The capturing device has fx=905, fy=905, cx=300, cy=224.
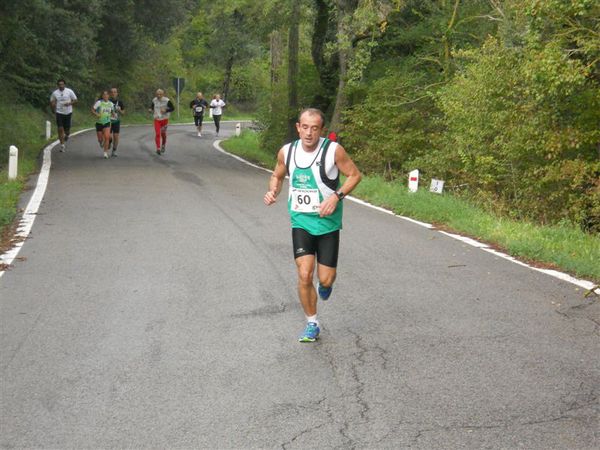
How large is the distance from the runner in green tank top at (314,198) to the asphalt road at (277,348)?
492 mm

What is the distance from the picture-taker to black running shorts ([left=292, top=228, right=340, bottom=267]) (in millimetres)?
6680

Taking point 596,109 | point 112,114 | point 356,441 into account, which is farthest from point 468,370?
point 112,114

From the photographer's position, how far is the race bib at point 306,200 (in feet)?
21.6

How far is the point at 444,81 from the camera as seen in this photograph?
799 inches

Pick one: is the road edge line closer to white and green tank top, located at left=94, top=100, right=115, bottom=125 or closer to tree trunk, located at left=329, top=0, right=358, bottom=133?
white and green tank top, located at left=94, top=100, right=115, bottom=125

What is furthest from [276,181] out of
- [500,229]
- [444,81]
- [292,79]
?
[292,79]

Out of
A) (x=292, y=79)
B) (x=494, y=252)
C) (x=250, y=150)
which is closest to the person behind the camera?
(x=494, y=252)

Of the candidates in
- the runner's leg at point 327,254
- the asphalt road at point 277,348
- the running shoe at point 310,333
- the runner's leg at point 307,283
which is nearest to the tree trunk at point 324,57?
the asphalt road at point 277,348

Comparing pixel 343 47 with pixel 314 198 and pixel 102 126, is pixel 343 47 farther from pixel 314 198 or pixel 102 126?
pixel 314 198

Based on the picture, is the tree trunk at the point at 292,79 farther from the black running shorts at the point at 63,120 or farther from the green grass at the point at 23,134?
the green grass at the point at 23,134

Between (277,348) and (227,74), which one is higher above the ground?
(227,74)

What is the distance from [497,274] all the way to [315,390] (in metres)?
4.25

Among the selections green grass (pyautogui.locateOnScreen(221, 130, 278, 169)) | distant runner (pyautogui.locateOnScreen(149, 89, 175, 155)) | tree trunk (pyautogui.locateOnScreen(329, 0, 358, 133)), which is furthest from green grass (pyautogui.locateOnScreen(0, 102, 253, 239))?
tree trunk (pyautogui.locateOnScreen(329, 0, 358, 133))

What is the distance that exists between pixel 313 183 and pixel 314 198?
11cm
